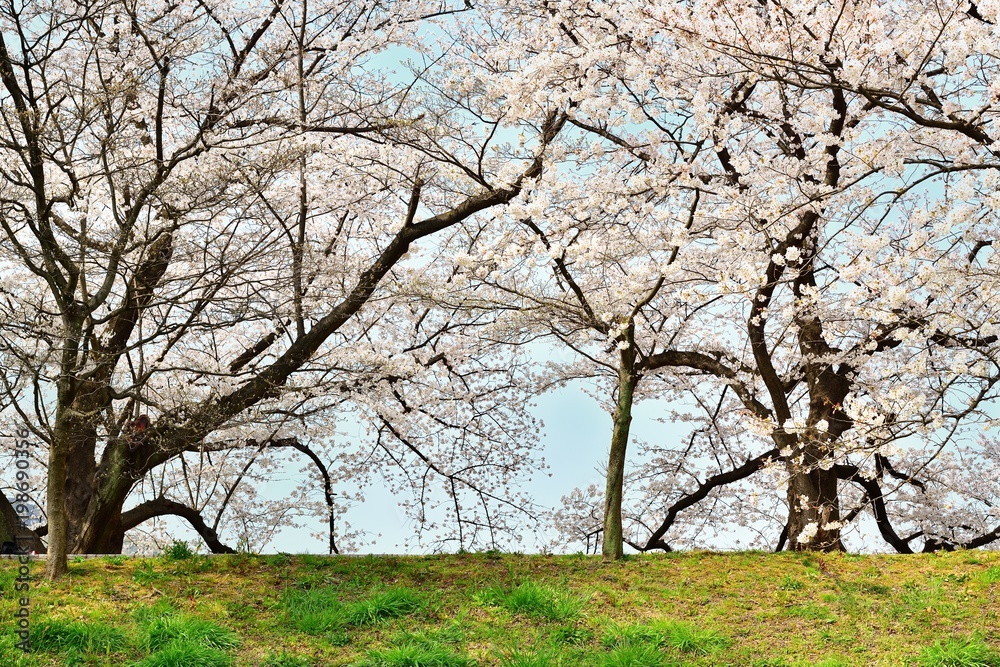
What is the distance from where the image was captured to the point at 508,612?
6121 millimetres

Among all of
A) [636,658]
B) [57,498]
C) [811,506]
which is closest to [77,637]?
[57,498]

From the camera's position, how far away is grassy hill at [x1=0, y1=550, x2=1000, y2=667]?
5.50m

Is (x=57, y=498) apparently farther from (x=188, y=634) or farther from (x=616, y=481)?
(x=616, y=481)

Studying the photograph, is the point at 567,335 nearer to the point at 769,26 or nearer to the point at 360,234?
the point at 360,234

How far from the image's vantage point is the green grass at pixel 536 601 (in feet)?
19.9

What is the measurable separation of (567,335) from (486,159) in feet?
7.02

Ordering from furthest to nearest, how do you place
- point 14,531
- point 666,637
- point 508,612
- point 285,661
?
point 14,531 < point 508,612 < point 666,637 < point 285,661

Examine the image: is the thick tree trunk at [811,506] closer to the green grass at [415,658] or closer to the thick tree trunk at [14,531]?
the green grass at [415,658]

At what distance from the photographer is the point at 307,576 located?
6.87m

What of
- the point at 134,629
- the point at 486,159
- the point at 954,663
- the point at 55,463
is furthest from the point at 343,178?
the point at 954,663

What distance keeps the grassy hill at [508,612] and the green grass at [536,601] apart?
12 millimetres

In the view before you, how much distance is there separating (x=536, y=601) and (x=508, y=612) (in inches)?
9.4

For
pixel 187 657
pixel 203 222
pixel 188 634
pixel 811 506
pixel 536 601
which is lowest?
pixel 187 657

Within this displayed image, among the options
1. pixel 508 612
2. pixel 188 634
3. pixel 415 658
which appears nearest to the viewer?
pixel 415 658
